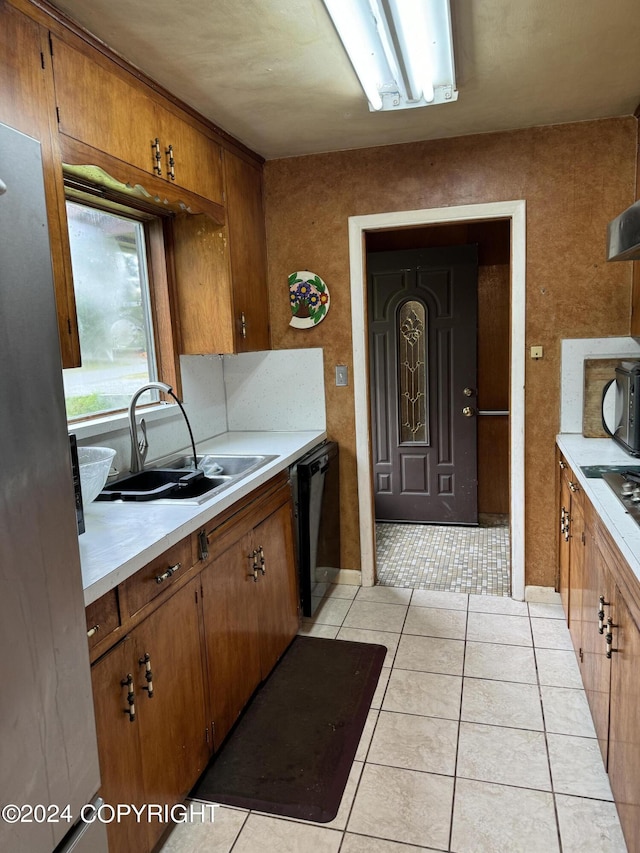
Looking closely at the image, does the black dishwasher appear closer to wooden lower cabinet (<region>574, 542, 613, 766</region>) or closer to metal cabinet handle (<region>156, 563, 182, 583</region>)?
metal cabinet handle (<region>156, 563, 182, 583</region>)

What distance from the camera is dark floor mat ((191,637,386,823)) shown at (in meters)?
1.93

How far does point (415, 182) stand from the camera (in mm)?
3088

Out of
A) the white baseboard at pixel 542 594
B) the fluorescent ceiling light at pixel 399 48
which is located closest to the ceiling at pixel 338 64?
the fluorescent ceiling light at pixel 399 48

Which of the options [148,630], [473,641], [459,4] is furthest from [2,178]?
[473,641]

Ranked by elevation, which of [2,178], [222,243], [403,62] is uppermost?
[403,62]

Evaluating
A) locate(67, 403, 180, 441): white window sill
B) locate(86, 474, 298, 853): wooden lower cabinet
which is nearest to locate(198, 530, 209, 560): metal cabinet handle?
locate(86, 474, 298, 853): wooden lower cabinet

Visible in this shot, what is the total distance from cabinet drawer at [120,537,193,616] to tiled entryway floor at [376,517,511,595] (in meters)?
1.95

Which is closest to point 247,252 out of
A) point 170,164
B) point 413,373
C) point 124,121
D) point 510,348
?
point 170,164

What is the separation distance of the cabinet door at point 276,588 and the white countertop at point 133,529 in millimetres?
237

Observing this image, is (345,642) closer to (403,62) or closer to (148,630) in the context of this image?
(148,630)

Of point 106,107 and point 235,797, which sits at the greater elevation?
point 106,107

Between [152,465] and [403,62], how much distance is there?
6.07ft

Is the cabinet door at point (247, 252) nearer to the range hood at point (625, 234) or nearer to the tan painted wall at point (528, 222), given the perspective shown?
the tan painted wall at point (528, 222)

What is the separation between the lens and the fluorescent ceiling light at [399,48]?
68.6 inches
